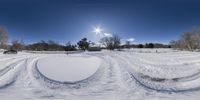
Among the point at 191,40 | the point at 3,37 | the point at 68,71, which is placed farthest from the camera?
the point at 191,40

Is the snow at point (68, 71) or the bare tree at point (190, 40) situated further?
the bare tree at point (190, 40)

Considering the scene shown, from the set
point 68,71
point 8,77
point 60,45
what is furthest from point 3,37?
point 8,77

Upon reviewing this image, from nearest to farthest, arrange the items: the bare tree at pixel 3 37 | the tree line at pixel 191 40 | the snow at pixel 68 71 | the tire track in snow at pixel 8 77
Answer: the tire track in snow at pixel 8 77
the snow at pixel 68 71
the bare tree at pixel 3 37
the tree line at pixel 191 40

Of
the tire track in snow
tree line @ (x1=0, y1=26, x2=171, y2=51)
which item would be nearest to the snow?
the tire track in snow

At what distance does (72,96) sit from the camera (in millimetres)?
5852

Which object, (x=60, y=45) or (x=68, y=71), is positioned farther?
(x=60, y=45)

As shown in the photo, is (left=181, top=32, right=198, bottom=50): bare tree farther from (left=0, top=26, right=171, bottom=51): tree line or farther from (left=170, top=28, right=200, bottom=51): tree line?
(left=0, top=26, right=171, bottom=51): tree line

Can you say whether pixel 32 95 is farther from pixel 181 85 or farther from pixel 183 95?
pixel 181 85

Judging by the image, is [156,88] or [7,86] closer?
[156,88]

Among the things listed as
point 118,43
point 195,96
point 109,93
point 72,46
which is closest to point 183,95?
point 195,96

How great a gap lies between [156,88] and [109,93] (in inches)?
72.2

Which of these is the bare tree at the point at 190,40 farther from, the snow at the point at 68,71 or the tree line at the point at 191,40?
the snow at the point at 68,71

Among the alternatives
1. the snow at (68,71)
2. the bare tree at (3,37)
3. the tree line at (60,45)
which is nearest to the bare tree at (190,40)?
the tree line at (60,45)

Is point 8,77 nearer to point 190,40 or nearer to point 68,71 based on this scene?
point 68,71
